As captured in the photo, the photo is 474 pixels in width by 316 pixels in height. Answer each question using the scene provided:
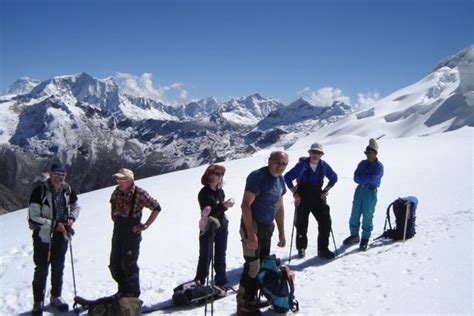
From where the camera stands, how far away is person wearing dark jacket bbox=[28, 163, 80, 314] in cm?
810

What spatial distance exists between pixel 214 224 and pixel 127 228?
163cm

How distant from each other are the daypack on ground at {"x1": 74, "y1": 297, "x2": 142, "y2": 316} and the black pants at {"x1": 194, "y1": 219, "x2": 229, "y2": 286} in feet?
5.29

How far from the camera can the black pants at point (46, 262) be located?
322 inches

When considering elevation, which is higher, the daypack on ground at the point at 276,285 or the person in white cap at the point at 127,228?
the person in white cap at the point at 127,228

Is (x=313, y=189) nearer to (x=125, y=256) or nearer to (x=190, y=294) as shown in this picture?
(x=190, y=294)

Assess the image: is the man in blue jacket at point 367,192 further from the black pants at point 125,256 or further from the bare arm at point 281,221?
the black pants at point 125,256

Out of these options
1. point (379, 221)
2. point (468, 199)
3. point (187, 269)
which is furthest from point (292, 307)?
point (468, 199)

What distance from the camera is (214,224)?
8133mm

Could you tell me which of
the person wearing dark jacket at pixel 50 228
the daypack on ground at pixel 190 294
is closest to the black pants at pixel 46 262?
the person wearing dark jacket at pixel 50 228

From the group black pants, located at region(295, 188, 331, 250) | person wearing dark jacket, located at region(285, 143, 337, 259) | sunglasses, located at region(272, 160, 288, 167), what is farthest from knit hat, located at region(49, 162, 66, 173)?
black pants, located at region(295, 188, 331, 250)

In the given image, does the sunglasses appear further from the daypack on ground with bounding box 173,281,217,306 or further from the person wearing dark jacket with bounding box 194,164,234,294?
the daypack on ground with bounding box 173,281,217,306

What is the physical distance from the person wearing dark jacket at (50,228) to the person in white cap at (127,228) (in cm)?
111

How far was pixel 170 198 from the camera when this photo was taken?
1995 cm

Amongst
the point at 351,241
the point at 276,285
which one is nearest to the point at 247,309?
the point at 276,285
